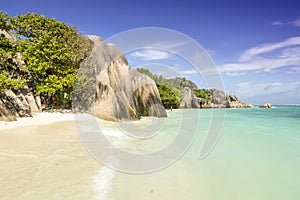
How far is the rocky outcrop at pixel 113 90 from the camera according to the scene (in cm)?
1126

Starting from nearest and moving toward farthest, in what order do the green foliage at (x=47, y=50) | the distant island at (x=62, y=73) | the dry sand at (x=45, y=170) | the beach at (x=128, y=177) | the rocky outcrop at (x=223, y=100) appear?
the dry sand at (x=45, y=170) < the beach at (x=128, y=177) < the distant island at (x=62, y=73) < the green foliage at (x=47, y=50) < the rocky outcrop at (x=223, y=100)

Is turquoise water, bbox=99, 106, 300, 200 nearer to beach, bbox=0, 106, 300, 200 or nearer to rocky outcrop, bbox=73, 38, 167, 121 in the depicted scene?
beach, bbox=0, 106, 300, 200

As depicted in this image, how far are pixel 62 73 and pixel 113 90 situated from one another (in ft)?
15.0

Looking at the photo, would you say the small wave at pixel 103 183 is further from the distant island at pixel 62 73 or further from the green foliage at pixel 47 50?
the green foliage at pixel 47 50

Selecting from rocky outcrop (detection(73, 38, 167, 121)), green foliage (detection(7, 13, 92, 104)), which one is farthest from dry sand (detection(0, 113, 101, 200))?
green foliage (detection(7, 13, 92, 104))

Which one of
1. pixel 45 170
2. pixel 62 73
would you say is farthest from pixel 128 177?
pixel 62 73

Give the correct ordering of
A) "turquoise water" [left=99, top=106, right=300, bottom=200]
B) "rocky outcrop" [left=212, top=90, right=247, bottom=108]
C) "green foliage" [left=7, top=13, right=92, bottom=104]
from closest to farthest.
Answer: "turquoise water" [left=99, top=106, right=300, bottom=200]
"green foliage" [left=7, top=13, right=92, bottom=104]
"rocky outcrop" [left=212, top=90, right=247, bottom=108]

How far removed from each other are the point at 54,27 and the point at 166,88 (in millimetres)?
24535

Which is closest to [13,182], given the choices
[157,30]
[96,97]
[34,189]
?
[34,189]

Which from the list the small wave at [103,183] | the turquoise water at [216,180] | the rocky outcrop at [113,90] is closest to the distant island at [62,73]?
the rocky outcrop at [113,90]

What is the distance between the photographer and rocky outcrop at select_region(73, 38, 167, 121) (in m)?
11.3

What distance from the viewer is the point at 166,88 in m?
35.9

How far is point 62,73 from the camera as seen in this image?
1344cm

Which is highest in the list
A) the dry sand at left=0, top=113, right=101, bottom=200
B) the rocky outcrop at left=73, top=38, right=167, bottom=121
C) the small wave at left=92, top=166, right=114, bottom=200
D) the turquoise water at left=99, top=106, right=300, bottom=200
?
the rocky outcrop at left=73, top=38, right=167, bottom=121
